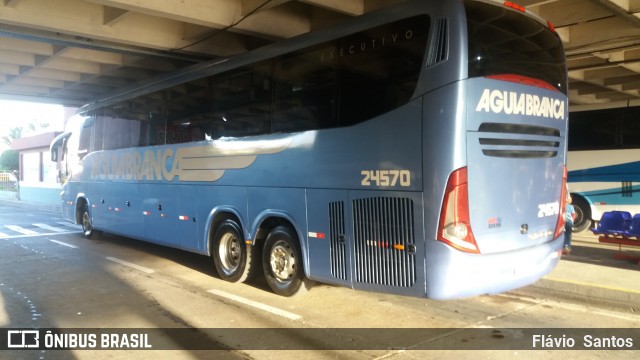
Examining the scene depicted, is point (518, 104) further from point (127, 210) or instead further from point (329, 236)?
point (127, 210)

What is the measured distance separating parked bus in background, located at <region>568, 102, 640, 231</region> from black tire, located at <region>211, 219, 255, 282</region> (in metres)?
10.2

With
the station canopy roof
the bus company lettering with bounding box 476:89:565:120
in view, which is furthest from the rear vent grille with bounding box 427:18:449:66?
the station canopy roof

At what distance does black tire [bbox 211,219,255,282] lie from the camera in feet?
24.7

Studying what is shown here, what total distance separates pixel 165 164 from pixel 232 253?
8.16 feet

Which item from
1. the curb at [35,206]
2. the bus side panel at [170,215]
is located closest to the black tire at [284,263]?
the bus side panel at [170,215]

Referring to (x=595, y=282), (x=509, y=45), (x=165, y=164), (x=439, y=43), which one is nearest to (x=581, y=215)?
(x=595, y=282)

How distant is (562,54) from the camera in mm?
5914

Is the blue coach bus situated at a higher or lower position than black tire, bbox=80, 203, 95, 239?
higher

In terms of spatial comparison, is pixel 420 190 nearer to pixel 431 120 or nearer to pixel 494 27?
pixel 431 120

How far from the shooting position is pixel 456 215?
477 centimetres

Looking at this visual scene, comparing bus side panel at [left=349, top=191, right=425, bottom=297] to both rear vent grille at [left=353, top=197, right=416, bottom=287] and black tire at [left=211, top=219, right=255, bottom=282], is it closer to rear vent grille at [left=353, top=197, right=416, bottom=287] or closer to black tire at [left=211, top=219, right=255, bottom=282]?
rear vent grille at [left=353, top=197, right=416, bottom=287]

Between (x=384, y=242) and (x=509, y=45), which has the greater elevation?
(x=509, y=45)

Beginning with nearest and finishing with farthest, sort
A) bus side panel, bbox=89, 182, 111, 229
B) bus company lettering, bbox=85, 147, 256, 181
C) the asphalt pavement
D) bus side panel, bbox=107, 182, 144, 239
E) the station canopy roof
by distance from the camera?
the asphalt pavement
bus company lettering, bbox=85, 147, 256, 181
the station canopy roof
bus side panel, bbox=107, 182, 144, 239
bus side panel, bbox=89, 182, 111, 229

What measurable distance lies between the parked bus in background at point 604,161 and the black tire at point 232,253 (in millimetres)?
10219
